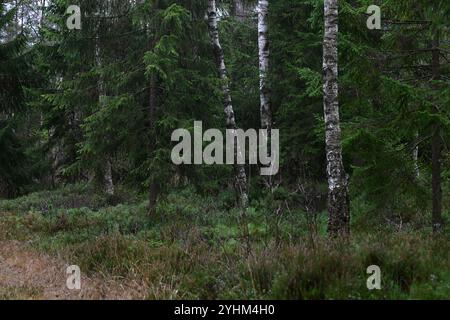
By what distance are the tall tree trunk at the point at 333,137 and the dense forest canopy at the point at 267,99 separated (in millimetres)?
21

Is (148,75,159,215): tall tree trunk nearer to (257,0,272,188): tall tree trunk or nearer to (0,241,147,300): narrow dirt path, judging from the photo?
(0,241,147,300): narrow dirt path

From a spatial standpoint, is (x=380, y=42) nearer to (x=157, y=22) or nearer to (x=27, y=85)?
(x=157, y=22)

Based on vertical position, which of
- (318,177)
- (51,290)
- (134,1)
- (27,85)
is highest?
(134,1)

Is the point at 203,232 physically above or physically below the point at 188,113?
A: below

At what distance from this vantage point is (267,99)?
15.8m

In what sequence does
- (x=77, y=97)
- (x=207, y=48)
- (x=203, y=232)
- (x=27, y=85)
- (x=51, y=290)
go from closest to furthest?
(x=51, y=290)
(x=203, y=232)
(x=77, y=97)
(x=207, y=48)
(x=27, y=85)

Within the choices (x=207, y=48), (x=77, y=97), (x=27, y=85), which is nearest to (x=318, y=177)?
(x=207, y=48)

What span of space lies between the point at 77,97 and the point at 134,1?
3.00 metres

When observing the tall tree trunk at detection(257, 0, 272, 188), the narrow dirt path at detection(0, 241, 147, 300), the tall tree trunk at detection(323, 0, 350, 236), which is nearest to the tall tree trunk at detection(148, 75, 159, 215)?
the narrow dirt path at detection(0, 241, 147, 300)

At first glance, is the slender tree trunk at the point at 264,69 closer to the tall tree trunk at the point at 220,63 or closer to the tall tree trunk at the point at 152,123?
the tall tree trunk at the point at 220,63

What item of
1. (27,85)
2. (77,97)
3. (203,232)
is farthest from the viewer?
(27,85)

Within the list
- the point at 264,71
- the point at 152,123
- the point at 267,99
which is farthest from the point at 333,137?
the point at 264,71

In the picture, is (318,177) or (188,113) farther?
(318,177)
